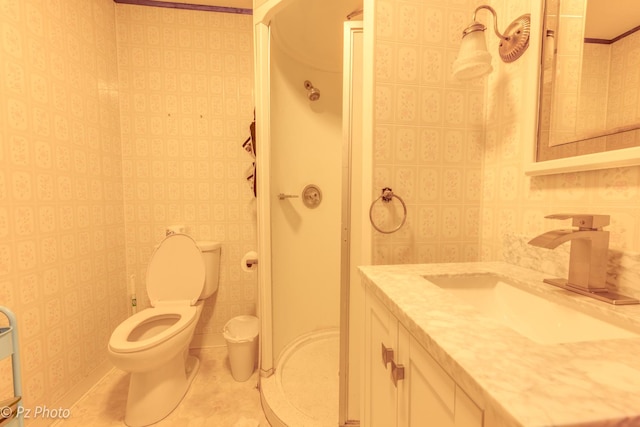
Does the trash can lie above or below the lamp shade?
below

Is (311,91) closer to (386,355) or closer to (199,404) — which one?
(386,355)

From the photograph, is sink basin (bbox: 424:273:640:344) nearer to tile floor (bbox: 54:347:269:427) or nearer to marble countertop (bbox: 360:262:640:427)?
marble countertop (bbox: 360:262:640:427)

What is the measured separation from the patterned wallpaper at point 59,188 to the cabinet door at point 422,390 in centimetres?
159

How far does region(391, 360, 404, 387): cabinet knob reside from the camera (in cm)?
56

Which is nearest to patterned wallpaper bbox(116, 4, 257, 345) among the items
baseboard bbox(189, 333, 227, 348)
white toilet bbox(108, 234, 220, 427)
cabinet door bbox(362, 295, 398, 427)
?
baseboard bbox(189, 333, 227, 348)

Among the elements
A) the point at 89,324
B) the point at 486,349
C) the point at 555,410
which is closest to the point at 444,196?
the point at 486,349

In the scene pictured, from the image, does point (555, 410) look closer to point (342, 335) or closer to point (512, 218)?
point (512, 218)

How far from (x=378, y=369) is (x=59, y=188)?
1746mm

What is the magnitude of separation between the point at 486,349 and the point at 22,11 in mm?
2099

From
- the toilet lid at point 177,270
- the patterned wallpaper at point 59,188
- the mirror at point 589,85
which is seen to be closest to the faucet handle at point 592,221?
the mirror at point 589,85

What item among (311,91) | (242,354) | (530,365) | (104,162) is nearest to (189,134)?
(104,162)

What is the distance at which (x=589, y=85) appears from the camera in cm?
68

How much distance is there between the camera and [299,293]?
2.03 m

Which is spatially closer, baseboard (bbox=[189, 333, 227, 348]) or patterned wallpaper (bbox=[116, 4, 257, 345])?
patterned wallpaper (bbox=[116, 4, 257, 345])
